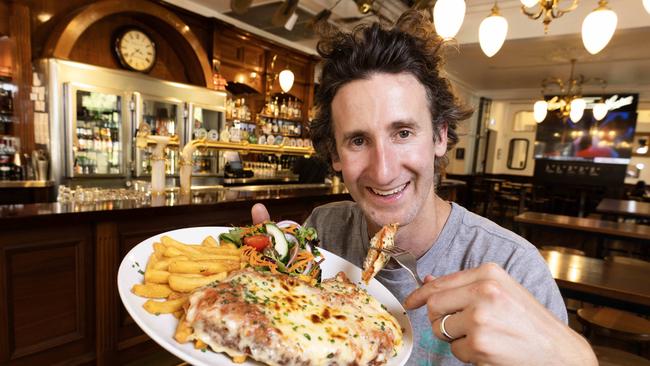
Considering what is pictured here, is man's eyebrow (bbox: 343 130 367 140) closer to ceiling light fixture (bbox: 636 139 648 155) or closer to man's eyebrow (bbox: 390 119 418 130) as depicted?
man's eyebrow (bbox: 390 119 418 130)

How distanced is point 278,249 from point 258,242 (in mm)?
75

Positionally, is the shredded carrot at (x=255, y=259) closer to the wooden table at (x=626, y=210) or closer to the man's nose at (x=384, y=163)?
the man's nose at (x=384, y=163)

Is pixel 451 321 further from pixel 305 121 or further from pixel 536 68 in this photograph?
pixel 536 68

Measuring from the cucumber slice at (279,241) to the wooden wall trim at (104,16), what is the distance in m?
4.93

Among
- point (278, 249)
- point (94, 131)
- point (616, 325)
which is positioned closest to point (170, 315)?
point (278, 249)

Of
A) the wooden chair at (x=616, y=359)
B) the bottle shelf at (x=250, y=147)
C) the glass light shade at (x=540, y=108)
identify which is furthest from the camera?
the glass light shade at (x=540, y=108)

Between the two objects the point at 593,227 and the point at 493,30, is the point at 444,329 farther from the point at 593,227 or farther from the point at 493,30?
the point at 593,227

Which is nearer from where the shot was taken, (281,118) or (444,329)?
(444,329)

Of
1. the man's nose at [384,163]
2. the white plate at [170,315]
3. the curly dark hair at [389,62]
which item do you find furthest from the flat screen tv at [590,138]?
the white plate at [170,315]

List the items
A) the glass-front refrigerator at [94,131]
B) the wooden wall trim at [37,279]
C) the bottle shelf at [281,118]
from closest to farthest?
the wooden wall trim at [37,279], the glass-front refrigerator at [94,131], the bottle shelf at [281,118]

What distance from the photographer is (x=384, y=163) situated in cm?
120

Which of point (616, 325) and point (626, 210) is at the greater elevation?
point (626, 210)

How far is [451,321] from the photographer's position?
842mm

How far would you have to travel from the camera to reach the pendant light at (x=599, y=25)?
11.5 ft
